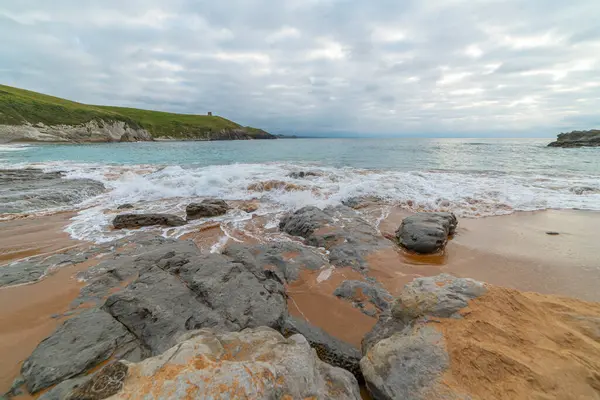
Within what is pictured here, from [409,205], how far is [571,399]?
9.63m

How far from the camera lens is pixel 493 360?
2416 millimetres

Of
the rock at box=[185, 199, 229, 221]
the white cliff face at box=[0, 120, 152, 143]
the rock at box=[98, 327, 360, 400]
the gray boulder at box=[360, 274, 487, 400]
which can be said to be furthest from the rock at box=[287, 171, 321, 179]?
the white cliff face at box=[0, 120, 152, 143]

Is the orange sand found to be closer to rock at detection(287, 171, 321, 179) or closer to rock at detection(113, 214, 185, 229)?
rock at detection(113, 214, 185, 229)

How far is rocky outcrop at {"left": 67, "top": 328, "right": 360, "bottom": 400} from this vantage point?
69.4 inches

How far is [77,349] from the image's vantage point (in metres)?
2.98

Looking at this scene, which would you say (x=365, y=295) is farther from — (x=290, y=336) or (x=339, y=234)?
(x=339, y=234)

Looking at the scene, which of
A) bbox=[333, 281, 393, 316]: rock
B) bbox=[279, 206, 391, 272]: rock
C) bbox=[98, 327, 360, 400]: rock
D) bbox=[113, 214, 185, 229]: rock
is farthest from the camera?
bbox=[113, 214, 185, 229]: rock

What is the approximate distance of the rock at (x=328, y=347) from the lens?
3109 millimetres

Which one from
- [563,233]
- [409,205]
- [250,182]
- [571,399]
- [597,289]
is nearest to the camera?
[571,399]

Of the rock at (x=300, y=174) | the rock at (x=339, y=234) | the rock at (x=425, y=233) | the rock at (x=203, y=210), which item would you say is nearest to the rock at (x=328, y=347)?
the rock at (x=339, y=234)

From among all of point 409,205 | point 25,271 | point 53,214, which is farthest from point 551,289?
point 53,214

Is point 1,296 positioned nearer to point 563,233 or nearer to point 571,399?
point 571,399

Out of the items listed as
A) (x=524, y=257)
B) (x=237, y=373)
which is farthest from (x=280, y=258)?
(x=524, y=257)

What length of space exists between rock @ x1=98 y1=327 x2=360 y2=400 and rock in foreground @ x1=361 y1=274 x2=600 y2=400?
2.00ft
